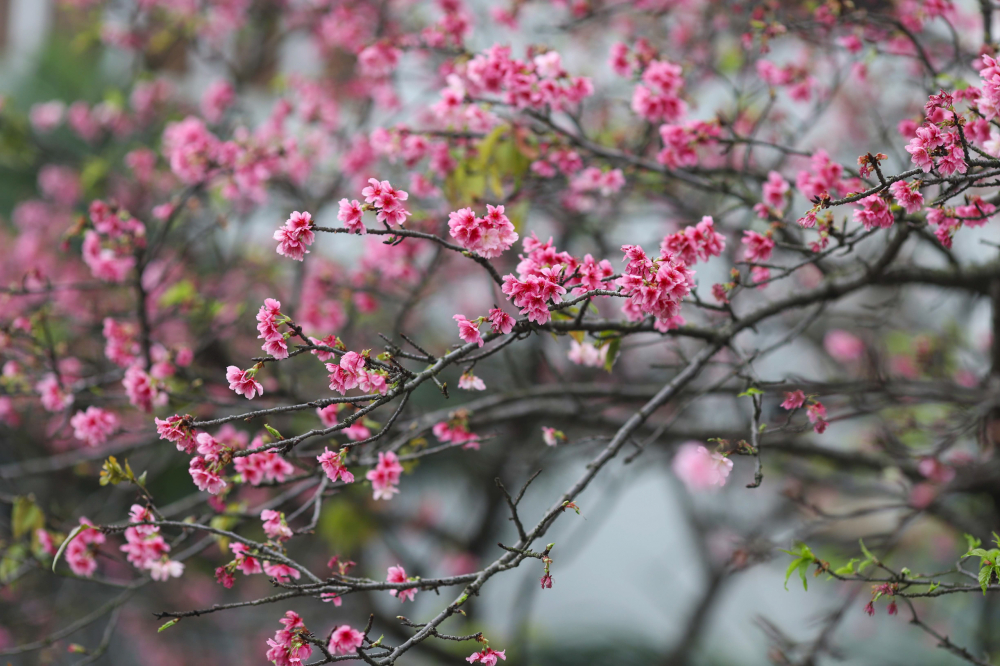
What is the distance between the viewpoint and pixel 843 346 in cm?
554

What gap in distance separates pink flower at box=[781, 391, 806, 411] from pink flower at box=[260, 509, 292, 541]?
1.47 m

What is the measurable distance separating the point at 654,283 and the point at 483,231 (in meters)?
0.44

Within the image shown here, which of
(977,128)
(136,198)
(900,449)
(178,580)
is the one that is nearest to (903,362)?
(900,449)

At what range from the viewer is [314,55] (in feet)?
25.3

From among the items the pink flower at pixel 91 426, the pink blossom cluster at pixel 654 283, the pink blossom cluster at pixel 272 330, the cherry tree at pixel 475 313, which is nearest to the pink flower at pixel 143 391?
the cherry tree at pixel 475 313

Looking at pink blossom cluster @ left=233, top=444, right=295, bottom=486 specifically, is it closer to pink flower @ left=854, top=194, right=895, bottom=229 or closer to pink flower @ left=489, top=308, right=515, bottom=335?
pink flower @ left=489, top=308, right=515, bottom=335

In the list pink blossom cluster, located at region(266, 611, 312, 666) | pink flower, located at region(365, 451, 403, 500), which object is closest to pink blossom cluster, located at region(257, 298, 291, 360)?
pink flower, located at region(365, 451, 403, 500)

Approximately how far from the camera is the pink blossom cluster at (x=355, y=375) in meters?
1.75

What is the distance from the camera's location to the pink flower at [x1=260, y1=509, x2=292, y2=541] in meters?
1.97

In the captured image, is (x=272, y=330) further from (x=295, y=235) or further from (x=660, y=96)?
(x=660, y=96)

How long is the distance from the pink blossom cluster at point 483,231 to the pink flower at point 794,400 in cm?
96

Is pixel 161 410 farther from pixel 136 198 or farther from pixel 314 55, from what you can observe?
pixel 314 55

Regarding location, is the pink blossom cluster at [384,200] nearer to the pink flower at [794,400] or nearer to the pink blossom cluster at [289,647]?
the pink blossom cluster at [289,647]

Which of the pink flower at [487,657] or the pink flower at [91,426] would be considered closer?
the pink flower at [487,657]
